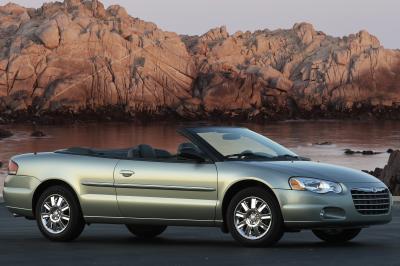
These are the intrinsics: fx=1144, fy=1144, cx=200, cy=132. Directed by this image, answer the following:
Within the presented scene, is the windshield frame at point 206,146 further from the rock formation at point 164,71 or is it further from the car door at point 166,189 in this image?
the rock formation at point 164,71

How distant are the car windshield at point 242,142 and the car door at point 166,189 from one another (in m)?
0.39

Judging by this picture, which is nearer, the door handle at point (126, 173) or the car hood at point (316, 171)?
the car hood at point (316, 171)

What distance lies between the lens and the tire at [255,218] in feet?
37.0

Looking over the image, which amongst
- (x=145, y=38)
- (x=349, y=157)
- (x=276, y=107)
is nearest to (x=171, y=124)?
(x=276, y=107)

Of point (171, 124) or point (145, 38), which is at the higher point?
point (145, 38)

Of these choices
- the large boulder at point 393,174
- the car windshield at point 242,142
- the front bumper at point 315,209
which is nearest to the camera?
the front bumper at point 315,209

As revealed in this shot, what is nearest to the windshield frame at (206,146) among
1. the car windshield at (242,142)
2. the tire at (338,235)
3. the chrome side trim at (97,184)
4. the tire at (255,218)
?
the car windshield at (242,142)

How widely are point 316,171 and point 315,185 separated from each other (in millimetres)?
213

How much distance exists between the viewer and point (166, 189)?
11875mm

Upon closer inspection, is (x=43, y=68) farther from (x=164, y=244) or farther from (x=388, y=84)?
(x=164, y=244)

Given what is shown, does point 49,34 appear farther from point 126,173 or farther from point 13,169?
point 126,173

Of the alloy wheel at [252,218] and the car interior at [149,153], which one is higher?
the car interior at [149,153]

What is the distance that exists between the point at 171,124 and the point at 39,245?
11973 centimetres

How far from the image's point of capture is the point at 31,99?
135625 mm
